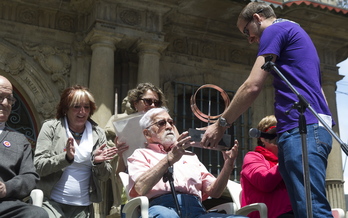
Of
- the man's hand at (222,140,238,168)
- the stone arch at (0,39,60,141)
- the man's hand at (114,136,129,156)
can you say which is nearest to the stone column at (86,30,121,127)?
the stone arch at (0,39,60,141)

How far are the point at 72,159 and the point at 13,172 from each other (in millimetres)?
513

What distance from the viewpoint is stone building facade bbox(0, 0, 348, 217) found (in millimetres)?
10609

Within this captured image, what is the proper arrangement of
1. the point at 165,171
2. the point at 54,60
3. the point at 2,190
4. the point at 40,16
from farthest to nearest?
1. the point at 40,16
2. the point at 54,60
3. the point at 165,171
4. the point at 2,190

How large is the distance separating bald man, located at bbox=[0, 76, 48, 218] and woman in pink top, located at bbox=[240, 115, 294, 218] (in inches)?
69.0

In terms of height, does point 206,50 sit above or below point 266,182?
above

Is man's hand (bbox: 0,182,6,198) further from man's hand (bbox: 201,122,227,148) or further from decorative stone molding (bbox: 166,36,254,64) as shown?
decorative stone molding (bbox: 166,36,254,64)

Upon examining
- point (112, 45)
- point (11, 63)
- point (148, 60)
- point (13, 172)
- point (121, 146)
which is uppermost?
point (112, 45)

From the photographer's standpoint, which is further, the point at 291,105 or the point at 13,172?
the point at 13,172

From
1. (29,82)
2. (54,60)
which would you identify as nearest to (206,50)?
(54,60)

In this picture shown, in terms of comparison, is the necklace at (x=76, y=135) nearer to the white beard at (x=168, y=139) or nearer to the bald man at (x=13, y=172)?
the bald man at (x=13, y=172)

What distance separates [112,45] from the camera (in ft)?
34.7

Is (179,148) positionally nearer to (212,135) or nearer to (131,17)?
(212,135)

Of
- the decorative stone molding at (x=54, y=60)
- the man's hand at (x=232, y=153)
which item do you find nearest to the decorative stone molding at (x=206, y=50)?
the decorative stone molding at (x=54, y=60)

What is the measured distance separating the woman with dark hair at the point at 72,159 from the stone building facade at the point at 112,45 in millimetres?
5070
